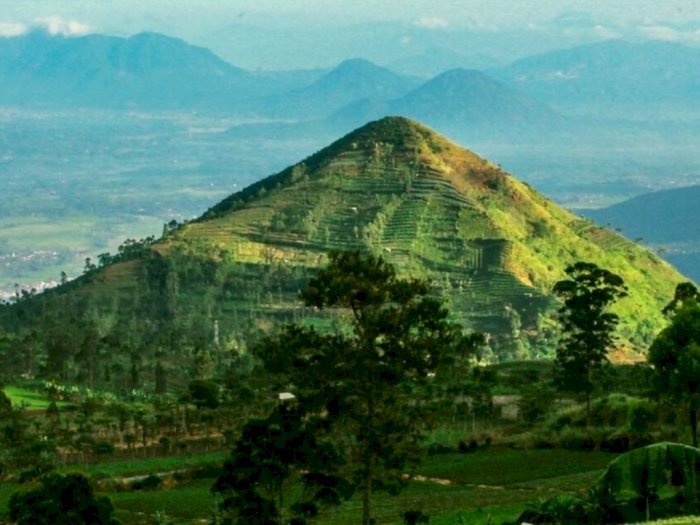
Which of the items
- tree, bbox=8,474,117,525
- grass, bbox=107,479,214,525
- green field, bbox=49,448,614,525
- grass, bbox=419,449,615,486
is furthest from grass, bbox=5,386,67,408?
tree, bbox=8,474,117,525

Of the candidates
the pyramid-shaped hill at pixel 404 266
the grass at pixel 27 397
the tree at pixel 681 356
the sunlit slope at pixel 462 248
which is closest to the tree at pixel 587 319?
the tree at pixel 681 356

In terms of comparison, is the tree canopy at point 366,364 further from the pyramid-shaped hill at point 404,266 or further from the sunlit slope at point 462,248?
the sunlit slope at point 462,248

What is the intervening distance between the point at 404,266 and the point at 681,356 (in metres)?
141

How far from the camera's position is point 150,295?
17125cm

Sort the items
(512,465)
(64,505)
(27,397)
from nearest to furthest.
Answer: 1. (64,505)
2. (512,465)
3. (27,397)

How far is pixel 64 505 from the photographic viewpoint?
43.5 m

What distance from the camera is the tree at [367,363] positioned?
3919cm

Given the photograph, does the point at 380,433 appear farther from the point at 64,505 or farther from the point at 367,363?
the point at 64,505

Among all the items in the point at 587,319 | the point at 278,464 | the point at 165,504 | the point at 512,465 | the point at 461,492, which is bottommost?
the point at 165,504

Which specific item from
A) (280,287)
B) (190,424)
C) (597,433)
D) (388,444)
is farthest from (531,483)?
(280,287)

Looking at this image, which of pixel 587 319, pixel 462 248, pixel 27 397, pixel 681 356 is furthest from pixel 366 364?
pixel 462 248

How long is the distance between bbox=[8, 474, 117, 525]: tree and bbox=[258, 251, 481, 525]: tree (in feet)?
28.7

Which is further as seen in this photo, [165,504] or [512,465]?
[512,465]

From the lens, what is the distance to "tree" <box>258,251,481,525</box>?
39.2 m
